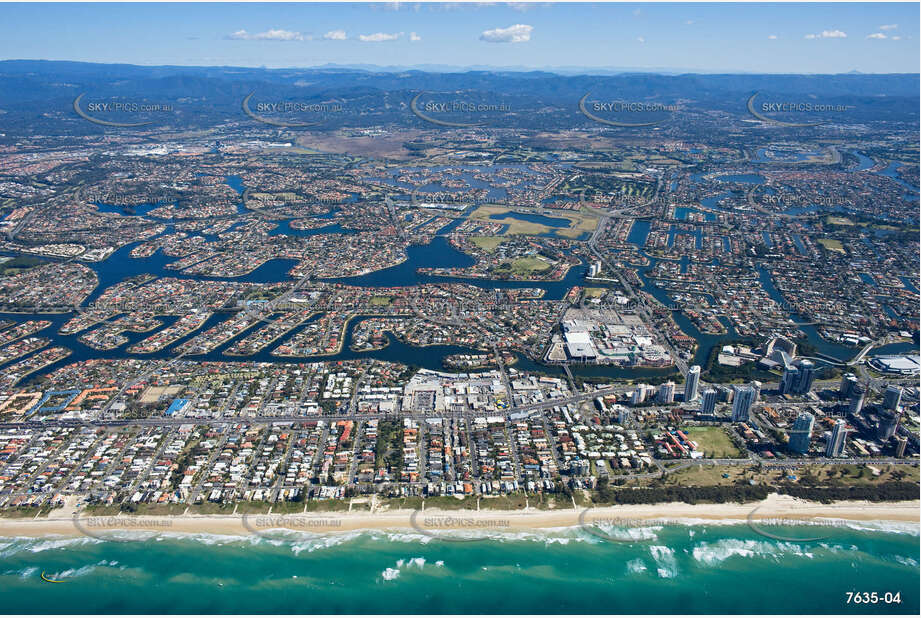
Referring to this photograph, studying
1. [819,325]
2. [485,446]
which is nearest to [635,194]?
[819,325]

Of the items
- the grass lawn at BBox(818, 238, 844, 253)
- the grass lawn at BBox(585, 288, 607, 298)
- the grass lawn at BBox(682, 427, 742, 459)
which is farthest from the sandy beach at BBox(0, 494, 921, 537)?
the grass lawn at BBox(818, 238, 844, 253)

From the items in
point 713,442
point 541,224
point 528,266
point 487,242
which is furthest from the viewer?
point 541,224

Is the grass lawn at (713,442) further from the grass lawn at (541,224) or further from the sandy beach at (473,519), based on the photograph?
the grass lawn at (541,224)

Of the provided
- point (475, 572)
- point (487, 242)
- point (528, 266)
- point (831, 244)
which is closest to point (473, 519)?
point (475, 572)

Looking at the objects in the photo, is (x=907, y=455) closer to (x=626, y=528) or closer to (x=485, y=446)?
(x=626, y=528)

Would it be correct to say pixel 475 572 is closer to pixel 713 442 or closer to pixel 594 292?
pixel 713 442

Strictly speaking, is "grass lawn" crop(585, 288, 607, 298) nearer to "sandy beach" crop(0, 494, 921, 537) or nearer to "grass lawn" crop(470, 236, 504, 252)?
"grass lawn" crop(470, 236, 504, 252)
